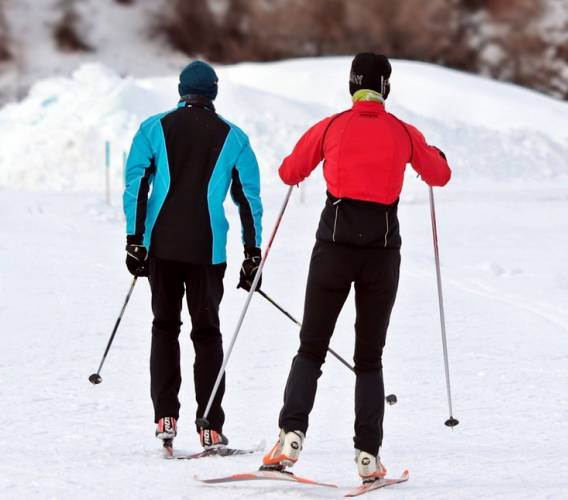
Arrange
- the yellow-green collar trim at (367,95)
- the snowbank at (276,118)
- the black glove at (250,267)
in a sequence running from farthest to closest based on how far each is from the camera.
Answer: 1. the snowbank at (276,118)
2. the black glove at (250,267)
3. the yellow-green collar trim at (367,95)

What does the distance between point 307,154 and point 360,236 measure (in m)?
0.37

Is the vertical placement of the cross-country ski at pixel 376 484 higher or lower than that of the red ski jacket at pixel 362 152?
lower

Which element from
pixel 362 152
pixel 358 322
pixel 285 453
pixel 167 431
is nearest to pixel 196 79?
pixel 362 152

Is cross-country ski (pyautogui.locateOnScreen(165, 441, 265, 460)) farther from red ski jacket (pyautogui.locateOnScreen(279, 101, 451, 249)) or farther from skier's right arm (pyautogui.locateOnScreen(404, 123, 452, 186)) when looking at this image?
skier's right arm (pyautogui.locateOnScreen(404, 123, 452, 186))

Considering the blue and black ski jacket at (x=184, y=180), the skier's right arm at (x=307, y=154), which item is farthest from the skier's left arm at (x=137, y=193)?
the skier's right arm at (x=307, y=154)

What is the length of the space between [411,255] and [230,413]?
8.20m

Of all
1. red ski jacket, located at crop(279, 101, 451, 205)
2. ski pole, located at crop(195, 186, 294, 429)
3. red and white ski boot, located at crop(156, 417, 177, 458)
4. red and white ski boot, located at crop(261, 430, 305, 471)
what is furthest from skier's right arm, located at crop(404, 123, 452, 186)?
red and white ski boot, located at crop(156, 417, 177, 458)

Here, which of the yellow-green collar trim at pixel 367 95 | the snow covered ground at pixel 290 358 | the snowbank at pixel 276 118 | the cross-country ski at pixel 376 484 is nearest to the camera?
the cross-country ski at pixel 376 484

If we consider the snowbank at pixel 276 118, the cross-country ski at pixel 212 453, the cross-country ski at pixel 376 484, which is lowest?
the cross-country ski at pixel 212 453

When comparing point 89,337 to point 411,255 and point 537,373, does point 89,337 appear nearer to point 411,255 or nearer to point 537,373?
point 537,373

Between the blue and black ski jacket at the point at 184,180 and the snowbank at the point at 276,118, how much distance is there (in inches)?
861

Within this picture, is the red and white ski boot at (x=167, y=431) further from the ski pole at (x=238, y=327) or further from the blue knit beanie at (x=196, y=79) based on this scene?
the blue knit beanie at (x=196, y=79)

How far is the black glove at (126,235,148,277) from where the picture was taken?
15.1ft

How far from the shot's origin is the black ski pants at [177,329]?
473cm
